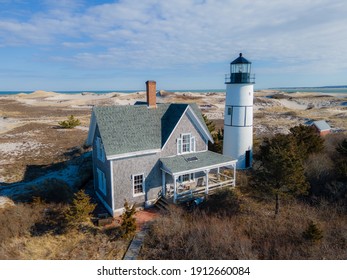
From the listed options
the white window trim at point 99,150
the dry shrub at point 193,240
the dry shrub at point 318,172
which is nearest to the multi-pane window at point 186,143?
the dry shrub at point 193,240

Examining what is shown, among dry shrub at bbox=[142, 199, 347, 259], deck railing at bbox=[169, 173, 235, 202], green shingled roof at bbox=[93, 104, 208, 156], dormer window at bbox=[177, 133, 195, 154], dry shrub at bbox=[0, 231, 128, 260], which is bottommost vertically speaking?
dry shrub at bbox=[0, 231, 128, 260]

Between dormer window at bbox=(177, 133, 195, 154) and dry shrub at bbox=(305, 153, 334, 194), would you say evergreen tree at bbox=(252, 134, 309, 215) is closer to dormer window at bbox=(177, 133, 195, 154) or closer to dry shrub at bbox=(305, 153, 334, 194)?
dry shrub at bbox=(305, 153, 334, 194)

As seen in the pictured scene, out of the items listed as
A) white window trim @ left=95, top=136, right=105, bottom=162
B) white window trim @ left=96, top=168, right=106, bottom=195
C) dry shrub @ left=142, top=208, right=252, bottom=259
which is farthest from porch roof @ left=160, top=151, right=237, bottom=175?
white window trim @ left=96, top=168, right=106, bottom=195

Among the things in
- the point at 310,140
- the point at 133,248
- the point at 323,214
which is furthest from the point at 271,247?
the point at 310,140

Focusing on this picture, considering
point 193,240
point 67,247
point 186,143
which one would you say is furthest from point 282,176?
point 67,247

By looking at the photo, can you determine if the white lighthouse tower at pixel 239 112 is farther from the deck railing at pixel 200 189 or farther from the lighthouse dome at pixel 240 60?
the deck railing at pixel 200 189

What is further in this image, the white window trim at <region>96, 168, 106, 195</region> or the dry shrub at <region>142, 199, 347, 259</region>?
the white window trim at <region>96, 168, 106, 195</region>
